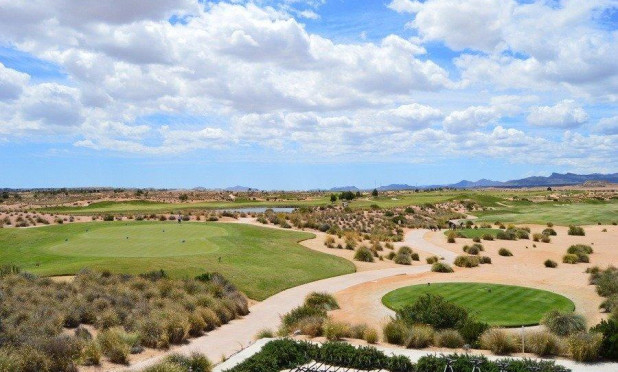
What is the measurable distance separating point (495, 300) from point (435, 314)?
21.2 ft

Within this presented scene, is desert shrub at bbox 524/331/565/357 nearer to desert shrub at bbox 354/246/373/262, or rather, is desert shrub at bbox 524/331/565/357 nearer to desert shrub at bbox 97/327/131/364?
desert shrub at bbox 97/327/131/364

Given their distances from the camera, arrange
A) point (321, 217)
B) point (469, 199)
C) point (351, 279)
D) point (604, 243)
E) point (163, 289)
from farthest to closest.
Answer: point (469, 199) → point (321, 217) → point (604, 243) → point (351, 279) → point (163, 289)

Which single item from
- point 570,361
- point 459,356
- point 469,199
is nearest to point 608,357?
point 570,361

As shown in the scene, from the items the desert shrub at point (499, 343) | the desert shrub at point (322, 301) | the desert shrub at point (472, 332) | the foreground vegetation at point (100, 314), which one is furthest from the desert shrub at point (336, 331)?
the desert shrub at point (322, 301)

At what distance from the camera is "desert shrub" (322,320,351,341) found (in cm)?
1714

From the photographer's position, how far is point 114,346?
15039 millimetres

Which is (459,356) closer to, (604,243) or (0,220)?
(604,243)

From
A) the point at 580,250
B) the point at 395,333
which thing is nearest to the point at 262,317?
the point at 395,333

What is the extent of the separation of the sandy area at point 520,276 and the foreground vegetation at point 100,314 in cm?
566

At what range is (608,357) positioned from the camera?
46.0 ft

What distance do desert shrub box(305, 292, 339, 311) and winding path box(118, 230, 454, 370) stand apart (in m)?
0.85

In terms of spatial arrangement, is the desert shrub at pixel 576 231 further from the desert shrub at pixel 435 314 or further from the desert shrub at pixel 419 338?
the desert shrub at pixel 419 338

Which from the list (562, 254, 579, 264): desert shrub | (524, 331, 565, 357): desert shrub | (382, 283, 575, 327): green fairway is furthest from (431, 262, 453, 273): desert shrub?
(524, 331, 565, 357): desert shrub

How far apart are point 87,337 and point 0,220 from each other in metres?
42.9
